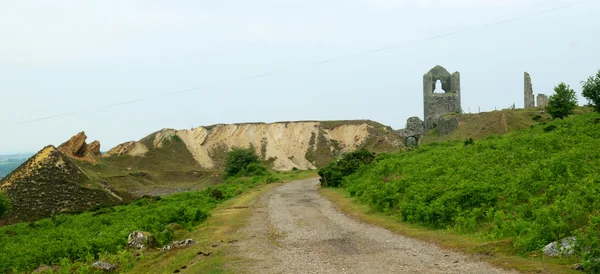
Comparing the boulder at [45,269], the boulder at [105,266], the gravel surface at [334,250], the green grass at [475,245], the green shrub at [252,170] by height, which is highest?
the green shrub at [252,170]

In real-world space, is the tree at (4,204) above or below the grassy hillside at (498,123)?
below

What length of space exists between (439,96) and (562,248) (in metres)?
67.2

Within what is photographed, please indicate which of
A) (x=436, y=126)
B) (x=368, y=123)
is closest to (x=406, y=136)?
(x=436, y=126)

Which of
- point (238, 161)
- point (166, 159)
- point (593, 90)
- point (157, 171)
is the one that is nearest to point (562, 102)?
point (593, 90)

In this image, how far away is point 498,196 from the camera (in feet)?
54.6

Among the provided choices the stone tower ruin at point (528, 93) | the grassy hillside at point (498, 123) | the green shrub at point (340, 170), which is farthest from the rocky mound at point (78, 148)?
the stone tower ruin at point (528, 93)

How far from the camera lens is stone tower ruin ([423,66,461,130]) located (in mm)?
76062

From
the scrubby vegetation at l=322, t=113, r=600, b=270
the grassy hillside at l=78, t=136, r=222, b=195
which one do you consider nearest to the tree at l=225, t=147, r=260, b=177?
the grassy hillside at l=78, t=136, r=222, b=195

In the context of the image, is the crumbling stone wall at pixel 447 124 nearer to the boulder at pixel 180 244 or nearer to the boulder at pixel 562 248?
the boulder at pixel 180 244

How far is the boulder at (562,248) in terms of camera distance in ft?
35.5

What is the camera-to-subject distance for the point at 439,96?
76250 mm

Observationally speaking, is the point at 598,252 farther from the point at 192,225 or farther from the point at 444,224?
the point at 192,225

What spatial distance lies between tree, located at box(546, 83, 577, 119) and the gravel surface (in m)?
32.9

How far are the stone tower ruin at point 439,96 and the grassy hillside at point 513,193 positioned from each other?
159 ft
